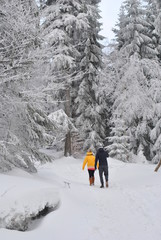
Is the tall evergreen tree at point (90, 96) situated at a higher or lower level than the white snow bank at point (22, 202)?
higher

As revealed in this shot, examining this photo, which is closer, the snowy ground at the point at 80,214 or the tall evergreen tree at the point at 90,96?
the snowy ground at the point at 80,214

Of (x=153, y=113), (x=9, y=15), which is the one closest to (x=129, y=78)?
(x=153, y=113)

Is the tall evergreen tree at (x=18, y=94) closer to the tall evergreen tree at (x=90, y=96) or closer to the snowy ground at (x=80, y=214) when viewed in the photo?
the snowy ground at (x=80, y=214)

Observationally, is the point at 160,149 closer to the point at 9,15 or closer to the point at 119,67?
the point at 119,67

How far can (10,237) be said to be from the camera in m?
3.78

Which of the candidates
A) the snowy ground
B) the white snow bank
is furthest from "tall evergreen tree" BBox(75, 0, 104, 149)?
the white snow bank

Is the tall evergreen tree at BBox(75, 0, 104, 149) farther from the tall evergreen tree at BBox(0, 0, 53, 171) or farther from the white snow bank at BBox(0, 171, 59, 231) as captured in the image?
the white snow bank at BBox(0, 171, 59, 231)

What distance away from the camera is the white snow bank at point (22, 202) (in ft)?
14.1

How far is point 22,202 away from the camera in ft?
15.1

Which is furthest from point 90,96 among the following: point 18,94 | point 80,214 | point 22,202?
point 22,202

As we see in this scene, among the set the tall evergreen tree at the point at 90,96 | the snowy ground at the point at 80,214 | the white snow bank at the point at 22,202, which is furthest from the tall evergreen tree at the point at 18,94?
the tall evergreen tree at the point at 90,96

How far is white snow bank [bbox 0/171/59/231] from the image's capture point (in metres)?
4.29

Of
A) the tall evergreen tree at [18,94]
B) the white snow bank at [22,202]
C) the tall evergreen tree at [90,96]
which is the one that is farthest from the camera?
the tall evergreen tree at [90,96]

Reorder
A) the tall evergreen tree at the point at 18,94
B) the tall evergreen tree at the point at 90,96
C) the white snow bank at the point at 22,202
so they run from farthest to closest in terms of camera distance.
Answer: the tall evergreen tree at the point at 90,96
the tall evergreen tree at the point at 18,94
the white snow bank at the point at 22,202
